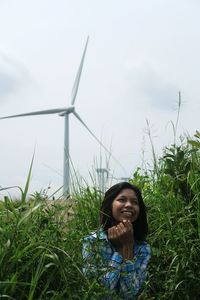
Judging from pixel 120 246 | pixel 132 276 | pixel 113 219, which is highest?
pixel 113 219

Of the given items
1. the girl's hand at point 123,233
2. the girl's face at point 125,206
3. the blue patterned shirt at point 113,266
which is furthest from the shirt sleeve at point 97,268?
the girl's face at point 125,206

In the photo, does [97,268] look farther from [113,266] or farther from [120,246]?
[120,246]

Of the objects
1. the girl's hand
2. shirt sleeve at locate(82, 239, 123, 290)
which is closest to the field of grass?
shirt sleeve at locate(82, 239, 123, 290)

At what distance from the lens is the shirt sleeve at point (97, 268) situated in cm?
263

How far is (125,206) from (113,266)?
66 cm

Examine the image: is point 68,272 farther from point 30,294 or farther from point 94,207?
point 94,207

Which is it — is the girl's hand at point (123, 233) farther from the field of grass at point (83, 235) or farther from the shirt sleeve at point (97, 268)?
the shirt sleeve at point (97, 268)

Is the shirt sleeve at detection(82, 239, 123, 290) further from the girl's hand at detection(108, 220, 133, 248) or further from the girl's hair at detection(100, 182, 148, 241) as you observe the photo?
the girl's hair at detection(100, 182, 148, 241)

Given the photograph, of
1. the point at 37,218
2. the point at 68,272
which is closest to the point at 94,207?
the point at 37,218

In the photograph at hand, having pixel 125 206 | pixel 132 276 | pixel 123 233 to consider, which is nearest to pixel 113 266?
pixel 132 276

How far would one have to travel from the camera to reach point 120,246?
3246 millimetres

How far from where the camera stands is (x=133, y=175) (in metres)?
5.54

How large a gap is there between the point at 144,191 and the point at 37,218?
1.96 m

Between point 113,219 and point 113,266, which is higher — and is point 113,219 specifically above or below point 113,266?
above
